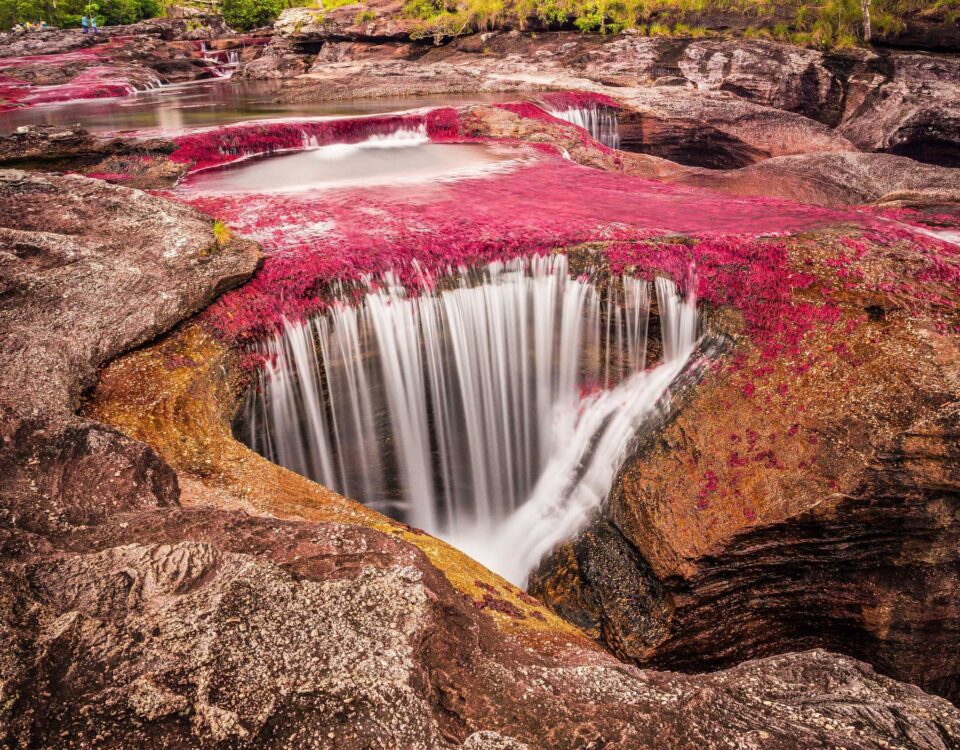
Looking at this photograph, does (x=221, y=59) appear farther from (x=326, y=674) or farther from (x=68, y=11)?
(x=326, y=674)

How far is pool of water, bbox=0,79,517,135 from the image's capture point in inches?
639

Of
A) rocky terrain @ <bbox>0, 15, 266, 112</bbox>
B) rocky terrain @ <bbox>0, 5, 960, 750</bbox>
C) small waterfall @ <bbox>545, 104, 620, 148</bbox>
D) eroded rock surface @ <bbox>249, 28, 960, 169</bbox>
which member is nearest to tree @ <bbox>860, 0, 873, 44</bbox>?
eroded rock surface @ <bbox>249, 28, 960, 169</bbox>

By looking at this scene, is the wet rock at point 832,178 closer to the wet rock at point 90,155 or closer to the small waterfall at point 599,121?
the small waterfall at point 599,121

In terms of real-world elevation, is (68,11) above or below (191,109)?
above

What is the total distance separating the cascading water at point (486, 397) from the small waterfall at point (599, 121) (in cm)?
1140

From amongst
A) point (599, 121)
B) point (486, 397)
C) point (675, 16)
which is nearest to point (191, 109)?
point (599, 121)

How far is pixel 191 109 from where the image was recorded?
19000mm

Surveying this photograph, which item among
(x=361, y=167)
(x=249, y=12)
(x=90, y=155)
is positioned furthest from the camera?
(x=249, y=12)

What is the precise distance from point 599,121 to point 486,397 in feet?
42.0

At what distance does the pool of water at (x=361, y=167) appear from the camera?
10.5m

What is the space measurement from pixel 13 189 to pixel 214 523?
18.8 ft

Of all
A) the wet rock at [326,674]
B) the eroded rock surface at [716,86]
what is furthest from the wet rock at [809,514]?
the eroded rock surface at [716,86]

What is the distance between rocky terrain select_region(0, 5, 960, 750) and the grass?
45.8 feet

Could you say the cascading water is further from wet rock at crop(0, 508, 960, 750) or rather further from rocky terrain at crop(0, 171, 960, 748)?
wet rock at crop(0, 508, 960, 750)
